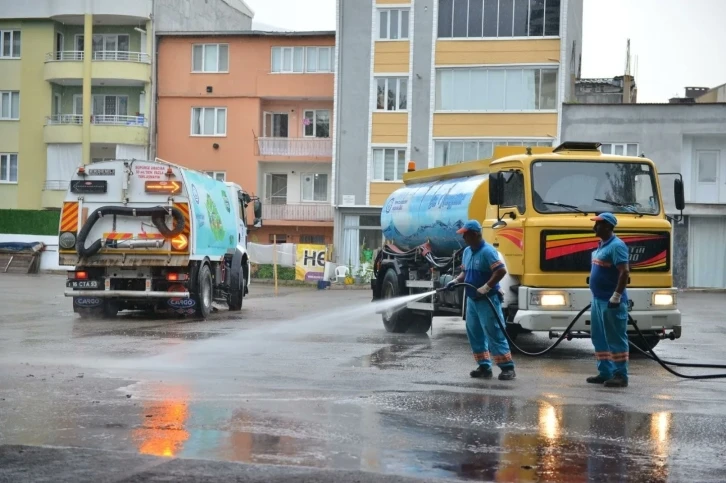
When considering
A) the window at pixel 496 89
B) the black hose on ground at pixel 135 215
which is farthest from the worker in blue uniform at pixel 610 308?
the window at pixel 496 89

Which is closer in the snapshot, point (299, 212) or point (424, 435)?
point (424, 435)

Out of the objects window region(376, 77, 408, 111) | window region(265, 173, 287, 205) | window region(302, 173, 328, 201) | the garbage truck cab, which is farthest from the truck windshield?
window region(265, 173, 287, 205)

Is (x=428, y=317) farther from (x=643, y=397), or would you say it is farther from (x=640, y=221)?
(x=643, y=397)

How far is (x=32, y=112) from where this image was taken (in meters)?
53.1

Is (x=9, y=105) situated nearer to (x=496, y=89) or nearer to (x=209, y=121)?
(x=209, y=121)

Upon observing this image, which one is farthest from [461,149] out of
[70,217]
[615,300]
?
[615,300]

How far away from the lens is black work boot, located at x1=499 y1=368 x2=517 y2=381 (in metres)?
12.0

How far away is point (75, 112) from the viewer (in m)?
53.4

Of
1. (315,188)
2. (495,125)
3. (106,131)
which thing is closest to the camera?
(495,125)

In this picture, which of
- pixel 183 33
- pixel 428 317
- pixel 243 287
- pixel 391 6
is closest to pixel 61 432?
pixel 428 317

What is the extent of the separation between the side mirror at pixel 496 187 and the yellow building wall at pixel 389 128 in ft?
110

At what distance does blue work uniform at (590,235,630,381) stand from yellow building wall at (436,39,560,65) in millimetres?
36160

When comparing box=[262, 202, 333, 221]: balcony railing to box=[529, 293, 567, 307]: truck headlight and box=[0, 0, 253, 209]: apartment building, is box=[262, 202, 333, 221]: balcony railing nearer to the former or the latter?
box=[0, 0, 253, 209]: apartment building

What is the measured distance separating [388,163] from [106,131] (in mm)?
13927
